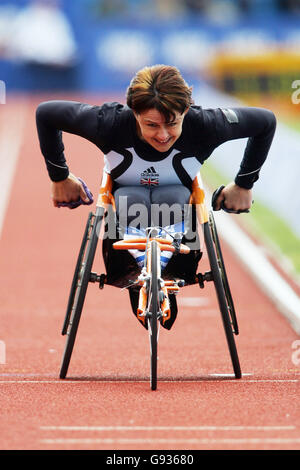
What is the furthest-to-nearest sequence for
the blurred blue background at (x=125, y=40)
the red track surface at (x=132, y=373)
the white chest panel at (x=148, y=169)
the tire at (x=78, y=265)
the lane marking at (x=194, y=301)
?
1. the blurred blue background at (x=125, y=40)
2. the lane marking at (x=194, y=301)
3. the tire at (x=78, y=265)
4. the white chest panel at (x=148, y=169)
5. the red track surface at (x=132, y=373)

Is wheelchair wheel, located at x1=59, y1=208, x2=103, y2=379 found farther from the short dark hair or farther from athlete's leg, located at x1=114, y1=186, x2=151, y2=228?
the short dark hair

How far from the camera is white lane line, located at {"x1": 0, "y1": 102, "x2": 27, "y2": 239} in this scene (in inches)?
834

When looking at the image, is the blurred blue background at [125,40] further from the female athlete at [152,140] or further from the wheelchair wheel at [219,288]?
the wheelchair wheel at [219,288]

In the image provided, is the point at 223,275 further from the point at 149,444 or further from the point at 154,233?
the point at 149,444

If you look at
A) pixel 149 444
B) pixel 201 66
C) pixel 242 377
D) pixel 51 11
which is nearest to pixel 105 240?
pixel 242 377

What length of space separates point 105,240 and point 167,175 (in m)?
0.60

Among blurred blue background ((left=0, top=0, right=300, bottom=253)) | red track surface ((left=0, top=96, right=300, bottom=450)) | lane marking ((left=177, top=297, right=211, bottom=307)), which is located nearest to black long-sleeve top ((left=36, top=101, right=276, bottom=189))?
red track surface ((left=0, top=96, right=300, bottom=450))

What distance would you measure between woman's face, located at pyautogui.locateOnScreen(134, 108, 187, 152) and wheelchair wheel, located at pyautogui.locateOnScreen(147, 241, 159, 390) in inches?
24.7

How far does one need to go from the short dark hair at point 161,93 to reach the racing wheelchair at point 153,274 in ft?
2.47

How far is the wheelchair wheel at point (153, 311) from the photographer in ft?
22.0

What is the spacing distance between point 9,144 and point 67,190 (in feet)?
78.6

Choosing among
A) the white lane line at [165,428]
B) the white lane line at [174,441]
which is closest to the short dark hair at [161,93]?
the white lane line at [165,428]

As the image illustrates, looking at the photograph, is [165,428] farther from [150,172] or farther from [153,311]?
[150,172]

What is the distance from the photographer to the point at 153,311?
672 cm
